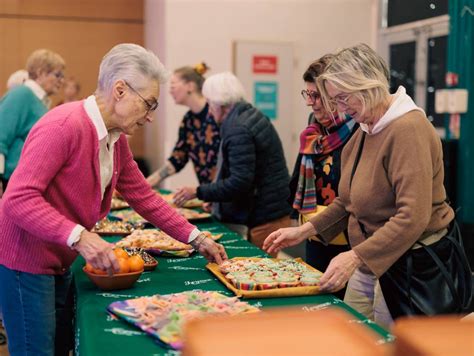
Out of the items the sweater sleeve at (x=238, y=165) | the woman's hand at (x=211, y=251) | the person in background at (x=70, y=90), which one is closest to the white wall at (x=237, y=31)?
the person in background at (x=70, y=90)

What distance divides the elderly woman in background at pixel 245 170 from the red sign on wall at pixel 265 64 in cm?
316

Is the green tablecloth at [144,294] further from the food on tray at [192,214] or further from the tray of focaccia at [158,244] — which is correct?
the food on tray at [192,214]

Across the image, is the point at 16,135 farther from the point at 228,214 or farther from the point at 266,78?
the point at 266,78

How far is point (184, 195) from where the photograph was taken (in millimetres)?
3533

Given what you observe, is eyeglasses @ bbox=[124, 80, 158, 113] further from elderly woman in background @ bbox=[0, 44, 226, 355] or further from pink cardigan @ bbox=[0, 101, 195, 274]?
pink cardigan @ bbox=[0, 101, 195, 274]

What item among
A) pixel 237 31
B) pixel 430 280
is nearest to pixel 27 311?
pixel 430 280

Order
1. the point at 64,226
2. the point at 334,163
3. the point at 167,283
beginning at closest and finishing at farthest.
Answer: the point at 64,226 < the point at 167,283 < the point at 334,163

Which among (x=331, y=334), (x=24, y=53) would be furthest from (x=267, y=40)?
(x=331, y=334)

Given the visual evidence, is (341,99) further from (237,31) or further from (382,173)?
(237,31)

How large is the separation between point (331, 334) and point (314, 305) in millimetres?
854

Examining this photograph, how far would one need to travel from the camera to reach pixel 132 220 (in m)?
3.27

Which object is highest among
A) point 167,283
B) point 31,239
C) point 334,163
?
point 334,163

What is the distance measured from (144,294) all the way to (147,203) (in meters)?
0.47

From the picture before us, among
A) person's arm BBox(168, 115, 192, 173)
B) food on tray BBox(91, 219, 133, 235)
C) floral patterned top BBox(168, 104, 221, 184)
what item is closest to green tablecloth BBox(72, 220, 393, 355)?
food on tray BBox(91, 219, 133, 235)
